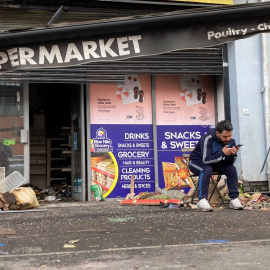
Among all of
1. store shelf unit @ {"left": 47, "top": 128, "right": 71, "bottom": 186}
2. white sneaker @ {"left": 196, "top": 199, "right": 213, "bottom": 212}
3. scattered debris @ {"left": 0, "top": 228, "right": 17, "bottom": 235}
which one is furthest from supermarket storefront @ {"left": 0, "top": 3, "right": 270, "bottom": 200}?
scattered debris @ {"left": 0, "top": 228, "right": 17, "bottom": 235}

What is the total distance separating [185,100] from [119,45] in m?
6.53

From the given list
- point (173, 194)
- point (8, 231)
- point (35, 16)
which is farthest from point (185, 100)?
point (8, 231)

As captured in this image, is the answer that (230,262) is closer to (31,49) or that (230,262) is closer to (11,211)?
(31,49)

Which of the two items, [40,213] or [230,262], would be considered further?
[40,213]

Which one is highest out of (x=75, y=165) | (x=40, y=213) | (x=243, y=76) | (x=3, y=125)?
(x=243, y=76)

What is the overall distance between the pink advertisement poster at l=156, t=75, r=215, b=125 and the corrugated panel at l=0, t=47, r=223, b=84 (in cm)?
51

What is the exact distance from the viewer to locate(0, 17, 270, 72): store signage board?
3521 millimetres

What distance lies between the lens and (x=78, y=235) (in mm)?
4758

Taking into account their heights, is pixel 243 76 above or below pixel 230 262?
above

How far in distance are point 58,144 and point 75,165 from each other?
2.29m

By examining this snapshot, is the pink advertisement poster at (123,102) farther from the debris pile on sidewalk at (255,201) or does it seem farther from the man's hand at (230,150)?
the man's hand at (230,150)

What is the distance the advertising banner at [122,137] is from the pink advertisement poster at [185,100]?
30cm

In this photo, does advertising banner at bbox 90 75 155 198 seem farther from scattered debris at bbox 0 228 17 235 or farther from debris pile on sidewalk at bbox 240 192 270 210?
scattered debris at bbox 0 228 17 235

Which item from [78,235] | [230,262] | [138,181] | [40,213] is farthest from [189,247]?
[138,181]
